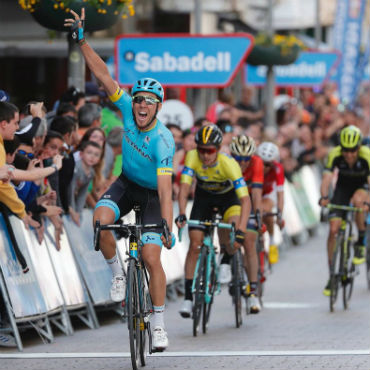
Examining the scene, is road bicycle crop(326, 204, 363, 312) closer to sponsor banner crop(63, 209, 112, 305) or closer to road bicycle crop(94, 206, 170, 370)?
sponsor banner crop(63, 209, 112, 305)

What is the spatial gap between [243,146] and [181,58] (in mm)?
3885

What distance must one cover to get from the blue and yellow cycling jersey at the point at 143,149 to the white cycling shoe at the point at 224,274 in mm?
2919

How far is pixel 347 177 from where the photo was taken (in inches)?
583

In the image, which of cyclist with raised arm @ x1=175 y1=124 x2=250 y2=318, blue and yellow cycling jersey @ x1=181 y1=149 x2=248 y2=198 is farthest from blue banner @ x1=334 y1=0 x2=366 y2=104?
blue and yellow cycling jersey @ x1=181 y1=149 x2=248 y2=198

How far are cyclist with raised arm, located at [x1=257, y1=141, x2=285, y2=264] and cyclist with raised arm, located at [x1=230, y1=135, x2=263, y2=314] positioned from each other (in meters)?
0.74

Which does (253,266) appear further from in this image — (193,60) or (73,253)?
(193,60)

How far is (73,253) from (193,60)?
519 cm

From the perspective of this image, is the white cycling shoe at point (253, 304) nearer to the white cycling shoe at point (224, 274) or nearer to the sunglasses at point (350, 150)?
the white cycling shoe at point (224, 274)

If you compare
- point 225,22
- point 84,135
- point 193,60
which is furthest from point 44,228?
point 225,22

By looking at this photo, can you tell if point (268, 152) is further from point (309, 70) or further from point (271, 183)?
point (309, 70)

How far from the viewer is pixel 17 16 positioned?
25.7 m

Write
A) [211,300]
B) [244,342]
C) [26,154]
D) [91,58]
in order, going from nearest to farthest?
[91,58] → [244,342] → [26,154] → [211,300]

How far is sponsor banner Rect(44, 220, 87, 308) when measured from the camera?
12.3 m

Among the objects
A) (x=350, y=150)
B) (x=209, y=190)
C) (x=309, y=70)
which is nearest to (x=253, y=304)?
(x=209, y=190)
